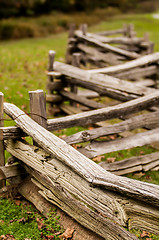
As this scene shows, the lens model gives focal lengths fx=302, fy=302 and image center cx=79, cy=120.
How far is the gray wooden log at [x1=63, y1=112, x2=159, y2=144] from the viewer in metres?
4.08

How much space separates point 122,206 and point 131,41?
887cm

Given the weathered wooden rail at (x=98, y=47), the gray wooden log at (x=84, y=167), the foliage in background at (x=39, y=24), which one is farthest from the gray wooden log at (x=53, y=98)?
the foliage in background at (x=39, y=24)

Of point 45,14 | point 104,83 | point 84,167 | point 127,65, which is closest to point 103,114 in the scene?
point 104,83

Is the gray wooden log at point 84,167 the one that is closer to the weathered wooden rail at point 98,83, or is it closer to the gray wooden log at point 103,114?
the gray wooden log at point 103,114

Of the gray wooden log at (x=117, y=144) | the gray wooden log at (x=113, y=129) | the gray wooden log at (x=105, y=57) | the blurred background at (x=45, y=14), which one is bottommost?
the gray wooden log at (x=117, y=144)

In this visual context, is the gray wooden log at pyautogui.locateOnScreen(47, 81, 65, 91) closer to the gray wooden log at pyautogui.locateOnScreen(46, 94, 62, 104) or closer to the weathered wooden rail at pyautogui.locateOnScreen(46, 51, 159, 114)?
the weathered wooden rail at pyautogui.locateOnScreen(46, 51, 159, 114)

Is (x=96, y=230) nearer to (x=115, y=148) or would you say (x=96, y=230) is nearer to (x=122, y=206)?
(x=122, y=206)

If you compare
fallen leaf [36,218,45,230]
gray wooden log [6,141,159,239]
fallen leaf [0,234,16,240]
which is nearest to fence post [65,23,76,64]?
gray wooden log [6,141,159,239]

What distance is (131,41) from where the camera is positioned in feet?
35.2

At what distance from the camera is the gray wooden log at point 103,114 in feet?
13.3

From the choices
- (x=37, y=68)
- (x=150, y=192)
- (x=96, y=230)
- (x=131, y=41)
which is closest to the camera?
(x=150, y=192)

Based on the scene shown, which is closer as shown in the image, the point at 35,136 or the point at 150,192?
the point at 150,192

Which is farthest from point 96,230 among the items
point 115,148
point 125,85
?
point 125,85

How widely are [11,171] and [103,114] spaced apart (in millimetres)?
1506
